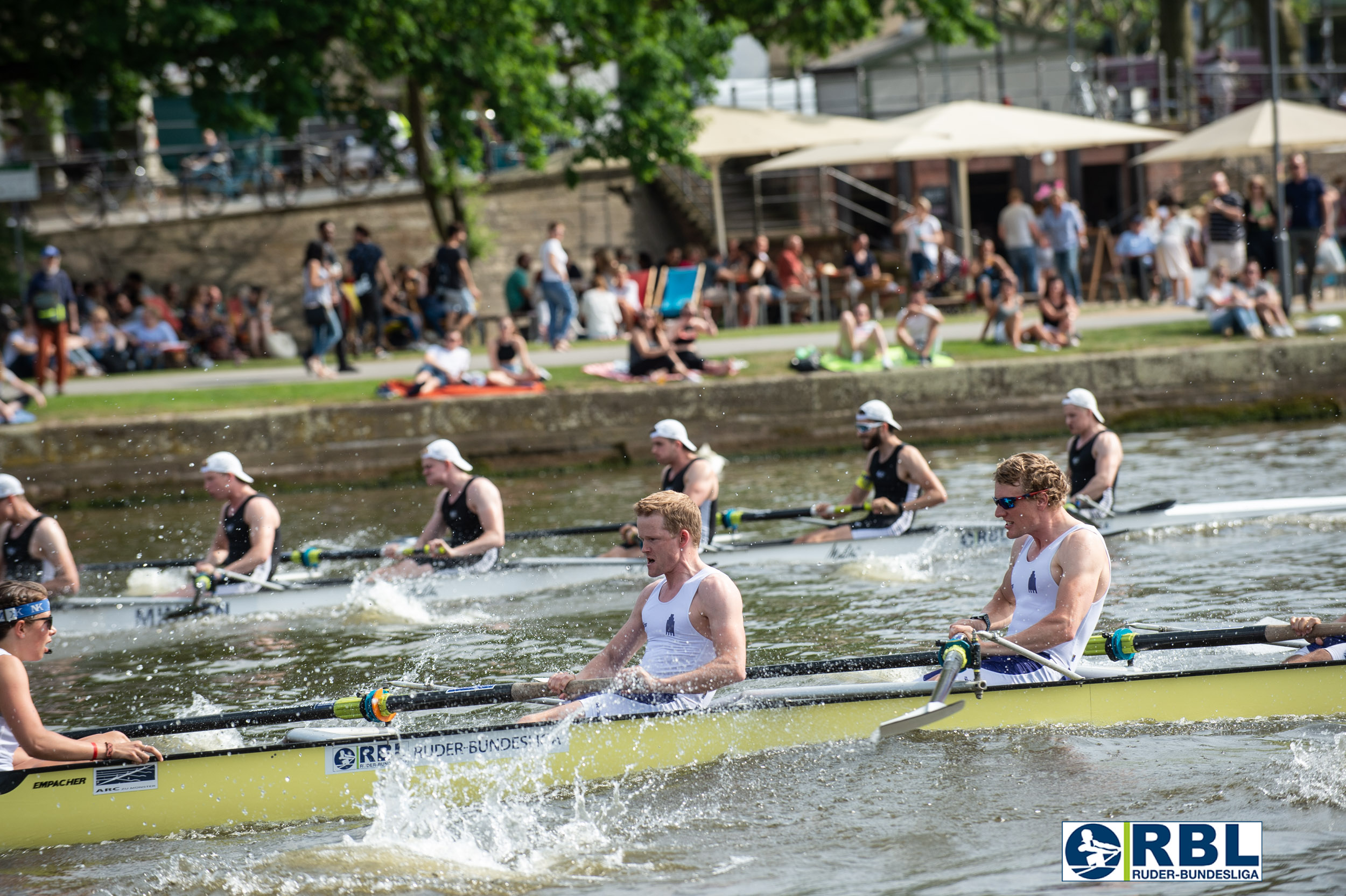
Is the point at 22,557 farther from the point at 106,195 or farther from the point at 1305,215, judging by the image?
the point at 1305,215

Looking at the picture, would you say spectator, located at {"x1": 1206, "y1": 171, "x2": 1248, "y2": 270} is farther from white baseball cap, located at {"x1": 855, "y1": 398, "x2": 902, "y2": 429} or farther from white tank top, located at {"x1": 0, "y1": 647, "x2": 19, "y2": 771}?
white tank top, located at {"x1": 0, "y1": 647, "x2": 19, "y2": 771}

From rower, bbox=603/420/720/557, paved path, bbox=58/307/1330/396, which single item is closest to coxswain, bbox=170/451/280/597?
rower, bbox=603/420/720/557

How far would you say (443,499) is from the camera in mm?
11398

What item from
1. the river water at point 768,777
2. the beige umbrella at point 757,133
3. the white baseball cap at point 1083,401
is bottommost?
the river water at point 768,777

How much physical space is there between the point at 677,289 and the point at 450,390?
7.25 meters

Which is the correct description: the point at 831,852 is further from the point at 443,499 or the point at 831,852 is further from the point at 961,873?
the point at 443,499

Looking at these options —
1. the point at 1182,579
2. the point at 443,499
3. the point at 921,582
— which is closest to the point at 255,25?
the point at 443,499

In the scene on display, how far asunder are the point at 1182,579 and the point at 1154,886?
5377 mm

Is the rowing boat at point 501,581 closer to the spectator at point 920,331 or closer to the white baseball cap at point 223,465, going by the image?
the white baseball cap at point 223,465

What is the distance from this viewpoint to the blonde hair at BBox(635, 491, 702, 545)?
6637 mm

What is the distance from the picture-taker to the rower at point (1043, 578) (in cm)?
676

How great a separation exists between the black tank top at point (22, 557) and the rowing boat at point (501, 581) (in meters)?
0.33

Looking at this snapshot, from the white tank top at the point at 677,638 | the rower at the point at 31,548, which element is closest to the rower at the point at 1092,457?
the white tank top at the point at 677,638

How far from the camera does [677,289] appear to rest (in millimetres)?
24375
